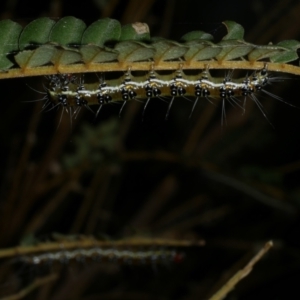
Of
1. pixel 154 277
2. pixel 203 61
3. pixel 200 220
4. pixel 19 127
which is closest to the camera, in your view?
pixel 203 61

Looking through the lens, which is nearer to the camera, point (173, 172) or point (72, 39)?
point (72, 39)

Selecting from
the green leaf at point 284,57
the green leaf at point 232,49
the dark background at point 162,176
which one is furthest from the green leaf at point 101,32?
the dark background at point 162,176

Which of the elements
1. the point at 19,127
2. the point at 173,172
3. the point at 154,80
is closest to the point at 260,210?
the point at 173,172

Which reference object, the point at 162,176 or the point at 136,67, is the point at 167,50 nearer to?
the point at 136,67

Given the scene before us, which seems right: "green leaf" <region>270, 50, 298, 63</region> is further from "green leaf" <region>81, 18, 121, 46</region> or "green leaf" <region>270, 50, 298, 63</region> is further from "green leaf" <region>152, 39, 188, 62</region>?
"green leaf" <region>81, 18, 121, 46</region>

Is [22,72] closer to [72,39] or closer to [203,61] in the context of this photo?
Result: [72,39]

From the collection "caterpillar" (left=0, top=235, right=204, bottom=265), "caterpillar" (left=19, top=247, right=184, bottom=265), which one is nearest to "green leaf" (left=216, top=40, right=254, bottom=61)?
"caterpillar" (left=0, top=235, right=204, bottom=265)
